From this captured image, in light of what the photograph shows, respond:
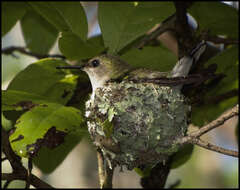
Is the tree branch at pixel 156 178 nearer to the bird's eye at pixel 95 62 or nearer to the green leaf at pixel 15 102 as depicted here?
the bird's eye at pixel 95 62

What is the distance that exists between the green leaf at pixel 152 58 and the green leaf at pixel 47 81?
41 centimetres

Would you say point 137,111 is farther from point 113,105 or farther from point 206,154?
point 206,154

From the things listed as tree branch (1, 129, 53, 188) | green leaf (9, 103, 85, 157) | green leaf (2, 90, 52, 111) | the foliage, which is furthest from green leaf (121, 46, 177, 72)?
tree branch (1, 129, 53, 188)

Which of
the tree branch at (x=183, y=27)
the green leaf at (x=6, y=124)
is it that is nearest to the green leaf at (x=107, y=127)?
the green leaf at (x=6, y=124)

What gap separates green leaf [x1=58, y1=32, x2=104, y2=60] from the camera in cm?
244

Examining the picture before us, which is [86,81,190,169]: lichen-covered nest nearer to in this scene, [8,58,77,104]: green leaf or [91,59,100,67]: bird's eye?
[8,58,77,104]: green leaf

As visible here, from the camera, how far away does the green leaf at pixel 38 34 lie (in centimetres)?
371

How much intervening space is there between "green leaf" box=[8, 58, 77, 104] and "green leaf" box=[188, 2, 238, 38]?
989mm

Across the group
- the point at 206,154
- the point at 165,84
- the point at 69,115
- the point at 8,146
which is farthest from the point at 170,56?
the point at 206,154

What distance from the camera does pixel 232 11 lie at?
2.98 m

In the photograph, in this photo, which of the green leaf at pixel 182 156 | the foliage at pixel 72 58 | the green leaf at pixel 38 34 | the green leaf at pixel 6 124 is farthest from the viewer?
the green leaf at pixel 38 34

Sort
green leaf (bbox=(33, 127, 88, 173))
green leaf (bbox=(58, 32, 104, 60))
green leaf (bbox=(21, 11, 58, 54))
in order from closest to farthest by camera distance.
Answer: green leaf (bbox=(58, 32, 104, 60)), green leaf (bbox=(33, 127, 88, 173)), green leaf (bbox=(21, 11, 58, 54))

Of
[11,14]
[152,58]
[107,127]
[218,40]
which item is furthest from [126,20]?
[11,14]

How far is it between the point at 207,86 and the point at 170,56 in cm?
55
